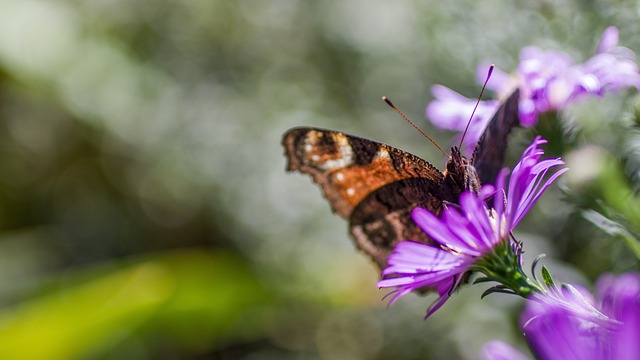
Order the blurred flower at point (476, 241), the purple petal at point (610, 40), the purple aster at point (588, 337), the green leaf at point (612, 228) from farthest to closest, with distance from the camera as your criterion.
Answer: the purple petal at point (610, 40) < the green leaf at point (612, 228) < the blurred flower at point (476, 241) < the purple aster at point (588, 337)

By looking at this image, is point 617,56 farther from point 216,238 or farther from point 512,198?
point 216,238

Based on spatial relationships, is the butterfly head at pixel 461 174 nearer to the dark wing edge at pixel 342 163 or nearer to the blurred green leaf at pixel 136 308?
the dark wing edge at pixel 342 163

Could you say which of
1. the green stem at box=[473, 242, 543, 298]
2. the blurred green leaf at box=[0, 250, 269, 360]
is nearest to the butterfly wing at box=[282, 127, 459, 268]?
the green stem at box=[473, 242, 543, 298]

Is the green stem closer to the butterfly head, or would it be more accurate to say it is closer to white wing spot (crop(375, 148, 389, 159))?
the butterfly head

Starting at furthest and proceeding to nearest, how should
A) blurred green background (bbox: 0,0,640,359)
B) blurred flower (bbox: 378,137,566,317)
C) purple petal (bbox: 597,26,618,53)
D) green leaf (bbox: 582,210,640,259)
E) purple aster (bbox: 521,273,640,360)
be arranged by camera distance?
blurred green background (bbox: 0,0,640,359)
purple petal (bbox: 597,26,618,53)
green leaf (bbox: 582,210,640,259)
blurred flower (bbox: 378,137,566,317)
purple aster (bbox: 521,273,640,360)

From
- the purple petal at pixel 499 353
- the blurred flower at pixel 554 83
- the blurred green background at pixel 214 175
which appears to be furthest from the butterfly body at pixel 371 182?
the blurred green background at pixel 214 175

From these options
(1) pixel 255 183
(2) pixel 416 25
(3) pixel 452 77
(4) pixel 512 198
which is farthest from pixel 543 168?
(1) pixel 255 183
